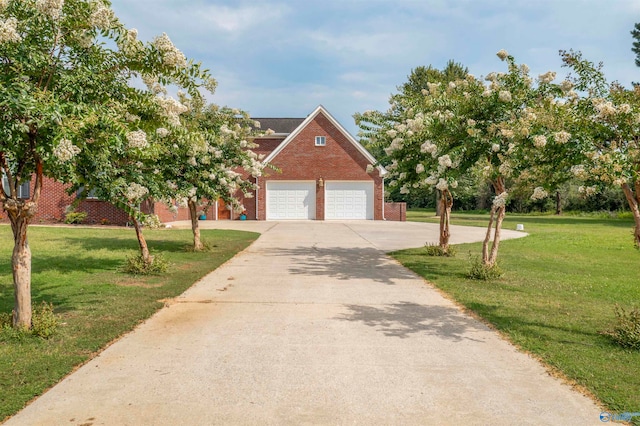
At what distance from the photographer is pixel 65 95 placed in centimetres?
575

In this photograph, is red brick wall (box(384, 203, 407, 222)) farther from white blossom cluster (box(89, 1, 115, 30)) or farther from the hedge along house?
white blossom cluster (box(89, 1, 115, 30))

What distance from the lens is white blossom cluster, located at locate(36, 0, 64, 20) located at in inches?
202

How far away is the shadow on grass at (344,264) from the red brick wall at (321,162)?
18123mm

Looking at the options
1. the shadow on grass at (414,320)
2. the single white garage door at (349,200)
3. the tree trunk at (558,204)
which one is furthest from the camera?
the tree trunk at (558,204)

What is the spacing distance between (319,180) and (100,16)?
94.1 feet

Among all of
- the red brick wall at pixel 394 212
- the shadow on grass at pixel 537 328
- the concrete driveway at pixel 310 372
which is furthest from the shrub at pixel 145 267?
the red brick wall at pixel 394 212

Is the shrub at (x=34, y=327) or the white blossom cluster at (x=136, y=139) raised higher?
the white blossom cluster at (x=136, y=139)

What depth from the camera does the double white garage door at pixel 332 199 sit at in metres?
34.6

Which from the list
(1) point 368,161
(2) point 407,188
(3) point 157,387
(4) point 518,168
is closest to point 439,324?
(4) point 518,168

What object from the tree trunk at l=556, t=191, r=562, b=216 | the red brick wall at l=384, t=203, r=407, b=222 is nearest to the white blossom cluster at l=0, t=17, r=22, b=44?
the red brick wall at l=384, t=203, r=407, b=222

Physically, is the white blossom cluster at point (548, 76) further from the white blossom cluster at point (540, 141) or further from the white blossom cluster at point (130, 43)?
the white blossom cluster at point (130, 43)

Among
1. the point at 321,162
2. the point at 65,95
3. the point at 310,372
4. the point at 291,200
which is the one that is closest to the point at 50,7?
the point at 65,95

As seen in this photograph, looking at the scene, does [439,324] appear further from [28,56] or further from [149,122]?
[28,56]

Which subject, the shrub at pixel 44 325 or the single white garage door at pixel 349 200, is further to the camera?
the single white garage door at pixel 349 200
